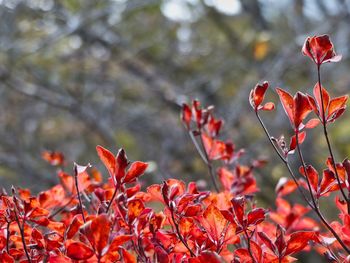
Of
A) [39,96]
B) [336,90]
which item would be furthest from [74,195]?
[336,90]

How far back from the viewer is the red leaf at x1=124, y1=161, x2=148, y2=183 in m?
0.75

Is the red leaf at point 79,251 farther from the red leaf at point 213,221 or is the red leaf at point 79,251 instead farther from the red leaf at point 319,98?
the red leaf at point 319,98

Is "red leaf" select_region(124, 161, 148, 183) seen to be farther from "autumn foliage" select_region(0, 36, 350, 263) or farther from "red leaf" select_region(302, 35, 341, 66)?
"red leaf" select_region(302, 35, 341, 66)

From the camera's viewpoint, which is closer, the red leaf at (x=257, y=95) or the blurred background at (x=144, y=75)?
the red leaf at (x=257, y=95)

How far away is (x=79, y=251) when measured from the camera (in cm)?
61

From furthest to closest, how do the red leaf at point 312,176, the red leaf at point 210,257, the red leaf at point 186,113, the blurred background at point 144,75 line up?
the blurred background at point 144,75 → the red leaf at point 186,113 → the red leaf at point 312,176 → the red leaf at point 210,257

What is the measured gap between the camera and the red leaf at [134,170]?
749 mm

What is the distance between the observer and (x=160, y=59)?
518 centimetres

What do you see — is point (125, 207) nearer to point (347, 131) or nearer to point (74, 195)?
point (74, 195)

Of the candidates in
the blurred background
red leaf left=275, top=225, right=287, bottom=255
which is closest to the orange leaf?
red leaf left=275, top=225, right=287, bottom=255

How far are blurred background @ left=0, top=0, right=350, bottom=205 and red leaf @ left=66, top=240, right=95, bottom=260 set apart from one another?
2319 mm

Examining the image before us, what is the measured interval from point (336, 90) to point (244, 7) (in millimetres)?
1633

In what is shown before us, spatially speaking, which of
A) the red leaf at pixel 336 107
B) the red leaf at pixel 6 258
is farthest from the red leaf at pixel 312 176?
the red leaf at pixel 6 258

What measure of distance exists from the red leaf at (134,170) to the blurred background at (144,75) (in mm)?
2169
